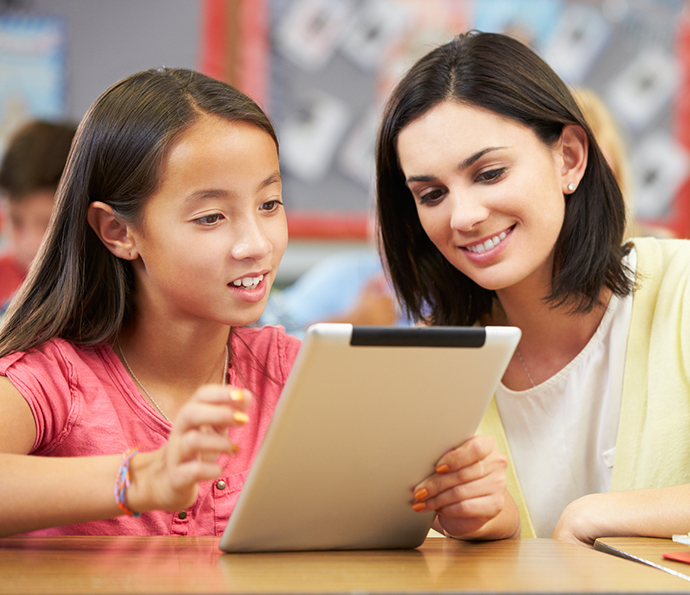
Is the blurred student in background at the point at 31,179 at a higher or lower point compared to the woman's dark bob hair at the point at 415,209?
higher

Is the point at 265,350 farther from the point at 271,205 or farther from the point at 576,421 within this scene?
the point at 576,421

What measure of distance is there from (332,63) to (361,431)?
2.40m

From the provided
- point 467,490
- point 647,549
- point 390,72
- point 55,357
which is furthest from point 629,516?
point 390,72

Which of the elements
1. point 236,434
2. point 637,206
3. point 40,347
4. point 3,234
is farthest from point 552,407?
point 3,234

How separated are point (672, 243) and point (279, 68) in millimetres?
1870

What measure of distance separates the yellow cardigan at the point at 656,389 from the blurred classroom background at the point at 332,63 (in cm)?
158

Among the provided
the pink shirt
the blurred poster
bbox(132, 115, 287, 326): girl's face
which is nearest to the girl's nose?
bbox(132, 115, 287, 326): girl's face

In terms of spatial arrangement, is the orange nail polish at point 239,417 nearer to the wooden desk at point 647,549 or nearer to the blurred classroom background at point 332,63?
the wooden desk at point 647,549

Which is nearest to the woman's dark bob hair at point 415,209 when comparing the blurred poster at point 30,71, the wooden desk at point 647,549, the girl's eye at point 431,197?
the girl's eye at point 431,197

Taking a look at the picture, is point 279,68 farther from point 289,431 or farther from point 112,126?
point 289,431

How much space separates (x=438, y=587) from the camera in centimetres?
52

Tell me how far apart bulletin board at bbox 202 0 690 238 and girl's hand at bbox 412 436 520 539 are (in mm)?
2065

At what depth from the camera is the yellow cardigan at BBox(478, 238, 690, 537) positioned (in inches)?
43.1

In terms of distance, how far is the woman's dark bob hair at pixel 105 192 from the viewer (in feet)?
2.98
